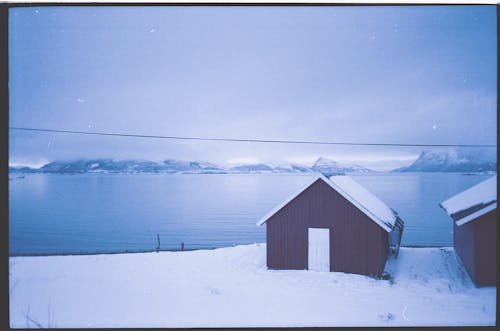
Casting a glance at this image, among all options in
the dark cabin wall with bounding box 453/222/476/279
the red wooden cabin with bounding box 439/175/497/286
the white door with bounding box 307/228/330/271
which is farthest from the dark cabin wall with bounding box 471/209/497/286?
the white door with bounding box 307/228/330/271

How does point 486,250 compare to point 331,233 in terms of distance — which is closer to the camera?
point 486,250

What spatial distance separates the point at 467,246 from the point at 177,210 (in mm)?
23673

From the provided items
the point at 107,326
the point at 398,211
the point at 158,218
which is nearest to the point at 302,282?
the point at 107,326

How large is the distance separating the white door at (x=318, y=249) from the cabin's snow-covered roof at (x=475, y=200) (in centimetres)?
423

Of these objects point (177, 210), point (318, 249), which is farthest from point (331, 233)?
point (177, 210)

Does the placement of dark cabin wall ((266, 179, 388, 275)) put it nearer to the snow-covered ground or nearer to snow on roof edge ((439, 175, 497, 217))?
the snow-covered ground

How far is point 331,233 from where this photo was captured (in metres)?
11.2

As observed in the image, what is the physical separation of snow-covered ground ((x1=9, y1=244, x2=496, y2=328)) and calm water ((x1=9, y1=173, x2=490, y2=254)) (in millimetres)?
1714

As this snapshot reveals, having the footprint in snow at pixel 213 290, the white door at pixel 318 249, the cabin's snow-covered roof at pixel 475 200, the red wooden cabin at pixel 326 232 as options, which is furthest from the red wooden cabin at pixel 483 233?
the footprint in snow at pixel 213 290

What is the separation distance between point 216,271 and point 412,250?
9988mm

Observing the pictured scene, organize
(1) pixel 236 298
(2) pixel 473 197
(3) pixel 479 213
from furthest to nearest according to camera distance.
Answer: (2) pixel 473 197
(3) pixel 479 213
(1) pixel 236 298

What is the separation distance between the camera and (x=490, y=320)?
317 inches

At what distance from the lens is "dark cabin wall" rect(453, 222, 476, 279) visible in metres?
10.1

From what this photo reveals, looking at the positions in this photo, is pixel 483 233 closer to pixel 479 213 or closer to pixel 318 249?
pixel 479 213
